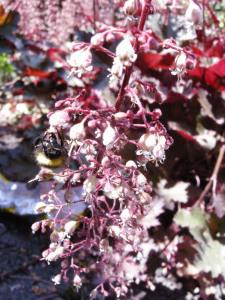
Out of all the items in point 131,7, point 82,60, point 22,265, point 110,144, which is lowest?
point 22,265

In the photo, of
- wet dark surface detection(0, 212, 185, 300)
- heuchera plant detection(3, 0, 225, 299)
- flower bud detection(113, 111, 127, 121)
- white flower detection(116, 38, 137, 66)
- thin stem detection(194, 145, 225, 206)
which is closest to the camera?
white flower detection(116, 38, 137, 66)

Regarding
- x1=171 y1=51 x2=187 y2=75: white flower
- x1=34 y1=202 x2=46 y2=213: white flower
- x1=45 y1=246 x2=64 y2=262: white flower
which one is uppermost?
x1=171 y1=51 x2=187 y2=75: white flower

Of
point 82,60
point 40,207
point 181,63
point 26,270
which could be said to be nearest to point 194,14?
point 181,63

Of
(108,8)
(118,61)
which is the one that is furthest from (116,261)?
(108,8)

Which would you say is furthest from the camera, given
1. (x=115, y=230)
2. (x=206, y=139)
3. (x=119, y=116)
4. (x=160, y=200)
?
(x=206, y=139)

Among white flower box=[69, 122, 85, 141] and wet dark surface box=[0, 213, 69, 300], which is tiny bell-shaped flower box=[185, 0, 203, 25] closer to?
white flower box=[69, 122, 85, 141]

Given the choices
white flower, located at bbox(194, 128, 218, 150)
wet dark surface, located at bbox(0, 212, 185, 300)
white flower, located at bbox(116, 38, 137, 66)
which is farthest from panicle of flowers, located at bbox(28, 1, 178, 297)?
white flower, located at bbox(194, 128, 218, 150)

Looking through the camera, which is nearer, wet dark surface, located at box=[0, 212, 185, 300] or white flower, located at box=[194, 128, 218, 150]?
wet dark surface, located at box=[0, 212, 185, 300]

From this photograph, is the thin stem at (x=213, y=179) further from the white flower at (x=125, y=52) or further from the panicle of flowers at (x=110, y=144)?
the white flower at (x=125, y=52)

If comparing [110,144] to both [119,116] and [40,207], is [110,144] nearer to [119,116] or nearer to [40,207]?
[119,116]

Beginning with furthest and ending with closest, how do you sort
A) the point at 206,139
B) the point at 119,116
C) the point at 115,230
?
the point at 206,139 < the point at 115,230 < the point at 119,116

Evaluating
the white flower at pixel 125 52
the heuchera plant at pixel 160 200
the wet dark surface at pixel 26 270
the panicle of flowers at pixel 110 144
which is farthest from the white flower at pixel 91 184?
the wet dark surface at pixel 26 270
